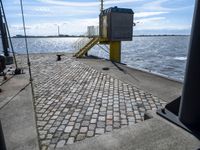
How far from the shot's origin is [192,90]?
134 inches

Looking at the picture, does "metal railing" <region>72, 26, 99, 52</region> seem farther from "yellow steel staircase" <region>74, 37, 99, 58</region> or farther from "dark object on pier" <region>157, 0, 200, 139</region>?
"dark object on pier" <region>157, 0, 200, 139</region>

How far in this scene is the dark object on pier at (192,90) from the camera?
321 centimetres

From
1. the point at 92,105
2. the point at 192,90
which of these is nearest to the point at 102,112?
the point at 92,105

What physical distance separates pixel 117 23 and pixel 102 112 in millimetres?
12468

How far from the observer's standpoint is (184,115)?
3.58 meters

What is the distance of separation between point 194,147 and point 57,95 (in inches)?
206

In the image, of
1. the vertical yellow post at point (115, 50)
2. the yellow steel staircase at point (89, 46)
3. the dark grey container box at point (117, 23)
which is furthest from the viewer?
the yellow steel staircase at point (89, 46)

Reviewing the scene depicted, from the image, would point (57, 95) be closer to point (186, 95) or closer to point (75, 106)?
point (75, 106)

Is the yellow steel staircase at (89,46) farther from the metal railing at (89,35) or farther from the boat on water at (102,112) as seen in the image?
the boat on water at (102,112)

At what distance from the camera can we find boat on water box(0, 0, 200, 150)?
11.1 feet

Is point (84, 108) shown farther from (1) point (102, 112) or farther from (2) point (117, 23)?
(2) point (117, 23)

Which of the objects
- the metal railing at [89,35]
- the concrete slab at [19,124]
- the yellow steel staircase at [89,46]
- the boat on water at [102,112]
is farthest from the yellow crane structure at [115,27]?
the concrete slab at [19,124]

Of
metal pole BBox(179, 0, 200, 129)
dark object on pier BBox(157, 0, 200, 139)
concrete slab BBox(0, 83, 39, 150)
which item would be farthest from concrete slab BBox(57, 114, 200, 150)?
concrete slab BBox(0, 83, 39, 150)

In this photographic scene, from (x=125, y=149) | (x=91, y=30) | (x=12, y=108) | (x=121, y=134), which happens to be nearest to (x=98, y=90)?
(x=12, y=108)
